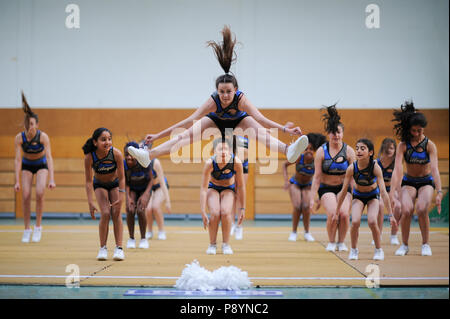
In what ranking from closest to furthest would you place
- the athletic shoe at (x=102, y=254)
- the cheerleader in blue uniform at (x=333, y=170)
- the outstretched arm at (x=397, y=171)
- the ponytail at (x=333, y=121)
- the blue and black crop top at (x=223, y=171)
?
the outstretched arm at (x=397, y=171), the ponytail at (x=333, y=121), the cheerleader in blue uniform at (x=333, y=170), the athletic shoe at (x=102, y=254), the blue and black crop top at (x=223, y=171)

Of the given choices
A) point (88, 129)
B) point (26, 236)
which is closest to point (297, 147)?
point (88, 129)

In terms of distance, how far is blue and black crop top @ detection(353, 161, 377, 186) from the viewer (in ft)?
15.3

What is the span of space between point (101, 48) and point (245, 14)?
1308mm

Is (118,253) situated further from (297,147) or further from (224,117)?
(297,147)

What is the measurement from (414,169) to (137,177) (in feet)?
11.4

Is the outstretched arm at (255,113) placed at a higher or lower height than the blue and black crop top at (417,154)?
higher

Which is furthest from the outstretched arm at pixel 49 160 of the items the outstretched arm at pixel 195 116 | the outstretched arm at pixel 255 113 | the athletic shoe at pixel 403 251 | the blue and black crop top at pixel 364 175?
the athletic shoe at pixel 403 251

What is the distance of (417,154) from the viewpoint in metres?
4.64

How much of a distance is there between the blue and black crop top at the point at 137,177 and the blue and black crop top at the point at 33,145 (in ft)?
3.76

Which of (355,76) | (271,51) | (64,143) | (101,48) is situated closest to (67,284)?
(64,143)

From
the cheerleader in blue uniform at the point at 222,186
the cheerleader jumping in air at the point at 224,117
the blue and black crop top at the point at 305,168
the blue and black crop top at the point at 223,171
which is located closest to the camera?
the cheerleader jumping in air at the point at 224,117

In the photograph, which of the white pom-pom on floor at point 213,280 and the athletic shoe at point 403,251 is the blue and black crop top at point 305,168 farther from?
the white pom-pom on floor at point 213,280

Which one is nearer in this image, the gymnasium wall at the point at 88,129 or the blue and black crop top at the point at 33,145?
the gymnasium wall at the point at 88,129

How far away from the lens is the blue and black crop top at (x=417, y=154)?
4.48 m
